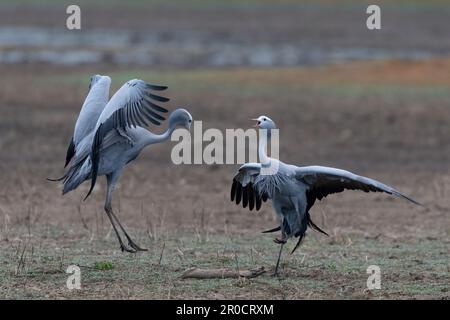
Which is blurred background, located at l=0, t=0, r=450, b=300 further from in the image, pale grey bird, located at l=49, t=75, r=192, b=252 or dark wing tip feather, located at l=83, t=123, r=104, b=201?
dark wing tip feather, located at l=83, t=123, r=104, b=201

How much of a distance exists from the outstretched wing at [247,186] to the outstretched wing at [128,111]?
0.86 m

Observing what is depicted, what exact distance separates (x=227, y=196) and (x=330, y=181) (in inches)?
179

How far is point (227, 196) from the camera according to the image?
13.5m

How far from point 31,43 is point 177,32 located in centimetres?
553

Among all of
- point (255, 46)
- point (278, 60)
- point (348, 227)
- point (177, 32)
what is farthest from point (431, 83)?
point (177, 32)

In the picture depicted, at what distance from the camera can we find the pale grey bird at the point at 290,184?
8984 mm

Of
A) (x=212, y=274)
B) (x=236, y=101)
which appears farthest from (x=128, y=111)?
(x=236, y=101)

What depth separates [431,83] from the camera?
2166 centimetres

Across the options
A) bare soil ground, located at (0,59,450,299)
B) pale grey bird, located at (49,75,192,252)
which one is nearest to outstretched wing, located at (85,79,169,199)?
pale grey bird, located at (49,75,192,252)

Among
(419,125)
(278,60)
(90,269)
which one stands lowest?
(90,269)

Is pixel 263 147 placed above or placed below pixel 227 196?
above

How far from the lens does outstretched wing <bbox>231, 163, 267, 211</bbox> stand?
9.32m

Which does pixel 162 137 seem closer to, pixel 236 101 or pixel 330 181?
pixel 330 181

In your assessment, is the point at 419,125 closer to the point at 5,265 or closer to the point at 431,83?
the point at 431,83
